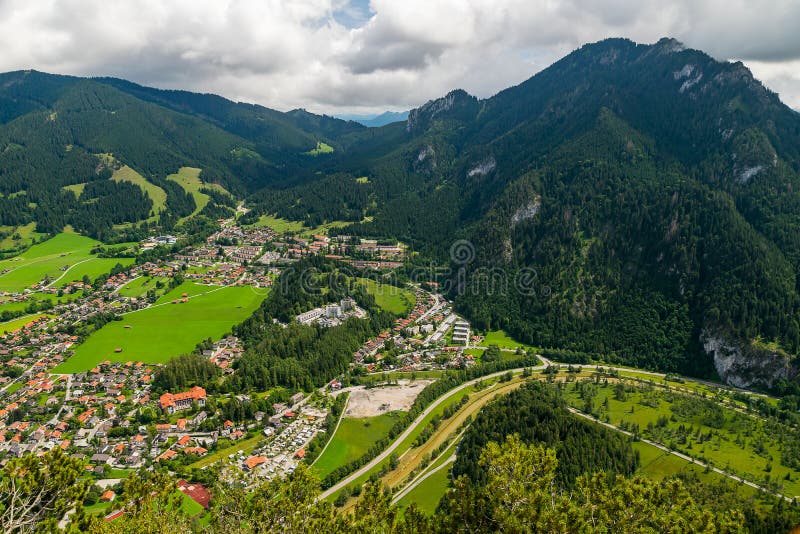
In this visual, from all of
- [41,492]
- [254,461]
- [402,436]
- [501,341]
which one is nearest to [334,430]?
[402,436]

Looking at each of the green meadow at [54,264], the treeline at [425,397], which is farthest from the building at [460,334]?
the green meadow at [54,264]

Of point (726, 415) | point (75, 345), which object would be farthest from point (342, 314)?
point (726, 415)

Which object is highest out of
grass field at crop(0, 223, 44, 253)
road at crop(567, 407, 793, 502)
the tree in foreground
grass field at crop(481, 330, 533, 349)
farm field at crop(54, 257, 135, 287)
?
the tree in foreground

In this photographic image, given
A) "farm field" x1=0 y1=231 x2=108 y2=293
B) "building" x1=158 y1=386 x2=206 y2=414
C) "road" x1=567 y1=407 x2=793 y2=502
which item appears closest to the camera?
"road" x1=567 y1=407 x2=793 y2=502

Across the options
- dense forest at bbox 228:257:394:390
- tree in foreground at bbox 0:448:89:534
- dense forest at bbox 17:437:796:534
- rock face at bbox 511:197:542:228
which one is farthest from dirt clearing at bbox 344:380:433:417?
rock face at bbox 511:197:542:228

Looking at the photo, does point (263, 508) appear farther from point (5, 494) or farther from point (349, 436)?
point (349, 436)

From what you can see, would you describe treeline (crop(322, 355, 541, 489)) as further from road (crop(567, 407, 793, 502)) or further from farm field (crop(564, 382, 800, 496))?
road (crop(567, 407, 793, 502))

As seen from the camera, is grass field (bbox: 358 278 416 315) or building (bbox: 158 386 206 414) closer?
building (bbox: 158 386 206 414)
